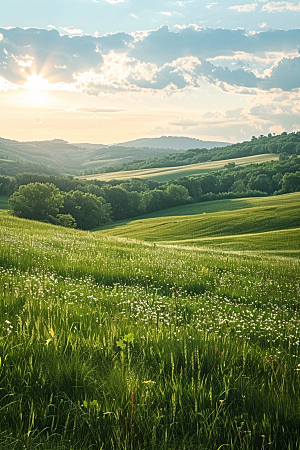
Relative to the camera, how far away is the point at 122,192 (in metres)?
144

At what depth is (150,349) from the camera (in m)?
4.14

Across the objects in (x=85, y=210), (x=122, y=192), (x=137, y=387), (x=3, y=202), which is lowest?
(x=85, y=210)

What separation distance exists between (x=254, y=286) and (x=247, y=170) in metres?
169

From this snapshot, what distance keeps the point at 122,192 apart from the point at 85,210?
28.3 meters

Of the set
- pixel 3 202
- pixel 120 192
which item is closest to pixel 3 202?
pixel 3 202

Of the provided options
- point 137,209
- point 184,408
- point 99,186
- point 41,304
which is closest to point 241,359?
point 184,408

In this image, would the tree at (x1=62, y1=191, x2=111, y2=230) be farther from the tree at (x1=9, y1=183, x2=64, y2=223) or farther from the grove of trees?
the tree at (x1=9, y1=183, x2=64, y2=223)

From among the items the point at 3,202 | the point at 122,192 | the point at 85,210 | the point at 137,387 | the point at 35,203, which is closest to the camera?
the point at 137,387

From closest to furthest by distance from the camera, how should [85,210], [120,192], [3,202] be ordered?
[85,210] < [3,202] < [120,192]

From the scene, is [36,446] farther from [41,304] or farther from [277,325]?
[277,325]

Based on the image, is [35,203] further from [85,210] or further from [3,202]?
[3,202]

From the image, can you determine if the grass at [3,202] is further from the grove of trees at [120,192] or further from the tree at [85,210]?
the tree at [85,210]

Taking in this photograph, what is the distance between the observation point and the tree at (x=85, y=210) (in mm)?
117312

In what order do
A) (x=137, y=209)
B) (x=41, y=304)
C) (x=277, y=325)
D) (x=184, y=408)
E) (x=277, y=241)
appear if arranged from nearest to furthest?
1. (x=184, y=408)
2. (x=41, y=304)
3. (x=277, y=325)
4. (x=277, y=241)
5. (x=137, y=209)
